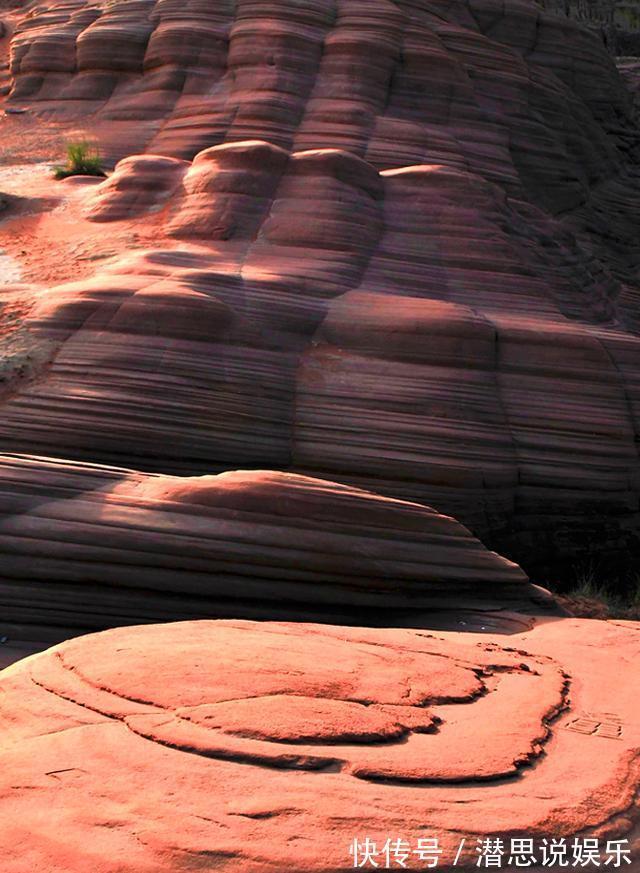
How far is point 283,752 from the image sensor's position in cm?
368

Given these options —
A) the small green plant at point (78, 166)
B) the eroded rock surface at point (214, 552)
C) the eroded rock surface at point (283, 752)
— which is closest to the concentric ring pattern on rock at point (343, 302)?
the small green plant at point (78, 166)

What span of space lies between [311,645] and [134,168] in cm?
903

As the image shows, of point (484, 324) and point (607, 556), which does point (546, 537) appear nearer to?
point (607, 556)

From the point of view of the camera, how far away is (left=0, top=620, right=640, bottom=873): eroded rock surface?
3.19 metres

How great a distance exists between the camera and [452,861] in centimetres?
313

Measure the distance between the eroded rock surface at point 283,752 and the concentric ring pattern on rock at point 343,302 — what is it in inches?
152

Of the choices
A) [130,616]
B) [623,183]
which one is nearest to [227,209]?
[130,616]

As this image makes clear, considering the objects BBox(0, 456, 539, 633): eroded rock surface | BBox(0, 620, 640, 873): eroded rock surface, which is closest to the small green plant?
BBox(0, 456, 539, 633): eroded rock surface

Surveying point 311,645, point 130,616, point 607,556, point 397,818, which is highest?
point 397,818

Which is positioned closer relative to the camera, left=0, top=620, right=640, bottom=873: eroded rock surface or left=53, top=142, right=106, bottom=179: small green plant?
left=0, top=620, right=640, bottom=873: eroded rock surface

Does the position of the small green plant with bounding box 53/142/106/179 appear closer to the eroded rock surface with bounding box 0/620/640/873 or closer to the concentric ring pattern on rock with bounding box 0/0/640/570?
the concentric ring pattern on rock with bounding box 0/0/640/570

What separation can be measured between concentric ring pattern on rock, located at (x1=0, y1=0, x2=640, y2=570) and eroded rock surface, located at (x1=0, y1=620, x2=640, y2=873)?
3854mm

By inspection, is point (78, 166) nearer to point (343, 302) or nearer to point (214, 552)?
point (343, 302)

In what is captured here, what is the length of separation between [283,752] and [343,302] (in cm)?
704
